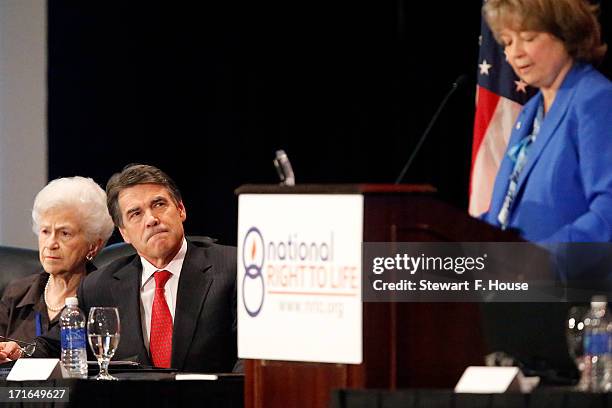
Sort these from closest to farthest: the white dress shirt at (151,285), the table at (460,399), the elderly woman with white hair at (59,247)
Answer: the table at (460,399) < the white dress shirt at (151,285) < the elderly woman with white hair at (59,247)

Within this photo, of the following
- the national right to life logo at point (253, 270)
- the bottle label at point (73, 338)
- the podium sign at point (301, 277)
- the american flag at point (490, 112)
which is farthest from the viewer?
the american flag at point (490, 112)

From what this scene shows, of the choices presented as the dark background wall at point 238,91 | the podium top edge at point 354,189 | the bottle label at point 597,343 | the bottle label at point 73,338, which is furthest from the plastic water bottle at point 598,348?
the dark background wall at point 238,91

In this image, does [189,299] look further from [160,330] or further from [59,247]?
[59,247]

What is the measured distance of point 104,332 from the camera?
141 inches

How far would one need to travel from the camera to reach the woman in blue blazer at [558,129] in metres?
4.78

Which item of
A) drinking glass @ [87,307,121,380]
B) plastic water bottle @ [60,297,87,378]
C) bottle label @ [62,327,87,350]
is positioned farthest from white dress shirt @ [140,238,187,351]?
drinking glass @ [87,307,121,380]

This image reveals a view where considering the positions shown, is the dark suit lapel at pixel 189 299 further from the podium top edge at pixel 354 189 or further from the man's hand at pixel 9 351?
the podium top edge at pixel 354 189

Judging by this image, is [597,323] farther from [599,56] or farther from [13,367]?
[599,56]

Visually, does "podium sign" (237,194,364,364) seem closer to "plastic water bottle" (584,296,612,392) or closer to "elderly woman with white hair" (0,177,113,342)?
"plastic water bottle" (584,296,612,392)

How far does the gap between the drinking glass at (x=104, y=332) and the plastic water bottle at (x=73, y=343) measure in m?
0.05

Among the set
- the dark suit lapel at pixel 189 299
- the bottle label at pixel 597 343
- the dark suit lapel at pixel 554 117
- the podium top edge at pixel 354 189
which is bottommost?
the bottle label at pixel 597 343

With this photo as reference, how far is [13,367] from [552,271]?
160cm

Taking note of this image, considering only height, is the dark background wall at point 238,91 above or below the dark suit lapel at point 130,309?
above

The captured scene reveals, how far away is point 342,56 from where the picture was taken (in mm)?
6129
